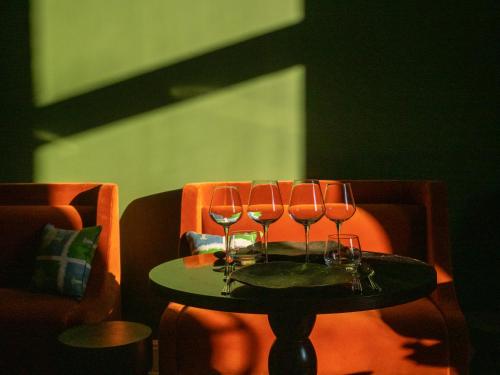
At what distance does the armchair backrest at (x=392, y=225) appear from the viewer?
2656 mm

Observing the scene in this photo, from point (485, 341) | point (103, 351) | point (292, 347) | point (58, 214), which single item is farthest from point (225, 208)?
point (485, 341)

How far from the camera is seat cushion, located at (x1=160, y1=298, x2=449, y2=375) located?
2156mm

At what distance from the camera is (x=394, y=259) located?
1839 millimetres

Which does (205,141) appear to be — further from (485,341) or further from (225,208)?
(485,341)

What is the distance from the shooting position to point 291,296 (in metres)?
1.30

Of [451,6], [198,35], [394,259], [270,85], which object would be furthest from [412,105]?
[394,259]

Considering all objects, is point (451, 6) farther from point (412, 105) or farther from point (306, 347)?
point (306, 347)

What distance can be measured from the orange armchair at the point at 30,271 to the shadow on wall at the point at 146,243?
303mm

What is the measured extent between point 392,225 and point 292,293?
1.53 m

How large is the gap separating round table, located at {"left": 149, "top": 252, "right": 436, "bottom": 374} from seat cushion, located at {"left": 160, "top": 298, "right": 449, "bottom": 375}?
41 centimetres

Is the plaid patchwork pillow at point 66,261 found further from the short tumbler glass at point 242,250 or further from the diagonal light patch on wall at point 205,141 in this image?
the short tumbler glass at point 242,250

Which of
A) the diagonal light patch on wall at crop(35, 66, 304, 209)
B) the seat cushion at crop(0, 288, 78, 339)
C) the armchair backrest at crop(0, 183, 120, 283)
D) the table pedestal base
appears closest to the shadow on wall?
the diagonal light patch on wall at crop(35, 66, 304, 209)

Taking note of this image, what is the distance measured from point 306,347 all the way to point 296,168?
157 cm

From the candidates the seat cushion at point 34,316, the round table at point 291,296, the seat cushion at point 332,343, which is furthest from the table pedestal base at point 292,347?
the seat cushion at point 34,316
